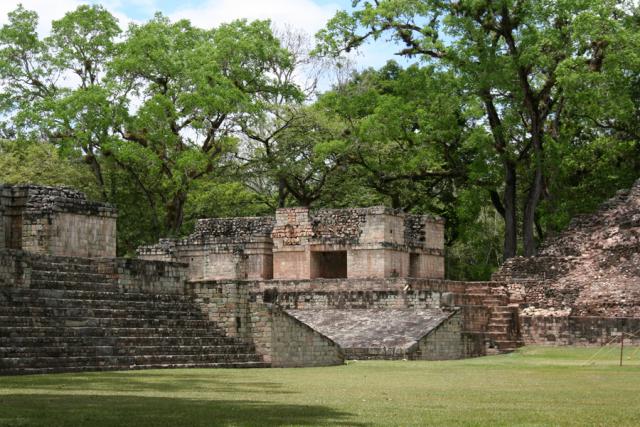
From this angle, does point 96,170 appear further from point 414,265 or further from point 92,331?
point 92,331

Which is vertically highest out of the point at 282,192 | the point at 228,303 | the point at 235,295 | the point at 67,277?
the point at 282,192

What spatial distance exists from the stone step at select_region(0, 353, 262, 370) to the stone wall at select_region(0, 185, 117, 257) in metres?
8.21

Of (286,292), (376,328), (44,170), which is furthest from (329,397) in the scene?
(44,170)

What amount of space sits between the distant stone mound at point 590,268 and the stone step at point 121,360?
1366 centimetres

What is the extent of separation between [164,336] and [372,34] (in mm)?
24753

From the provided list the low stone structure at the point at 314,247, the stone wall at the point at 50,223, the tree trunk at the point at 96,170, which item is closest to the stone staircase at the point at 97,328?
the stone wall at the point at 50,223

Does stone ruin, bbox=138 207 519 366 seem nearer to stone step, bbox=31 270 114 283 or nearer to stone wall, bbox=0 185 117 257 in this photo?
stone step, bbox=31 270 114 283

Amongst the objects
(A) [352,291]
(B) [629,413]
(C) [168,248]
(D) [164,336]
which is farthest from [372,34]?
(B) [629,413]

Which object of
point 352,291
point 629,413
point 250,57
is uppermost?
point 250,57

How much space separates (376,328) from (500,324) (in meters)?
5.45

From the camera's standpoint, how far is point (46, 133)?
50.9 m

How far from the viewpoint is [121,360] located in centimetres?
2269

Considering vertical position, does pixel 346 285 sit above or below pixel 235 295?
above

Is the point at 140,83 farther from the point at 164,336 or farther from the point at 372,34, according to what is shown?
the point at 164,336
